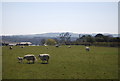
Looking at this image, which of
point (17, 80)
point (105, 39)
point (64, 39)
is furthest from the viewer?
point (64, 39)

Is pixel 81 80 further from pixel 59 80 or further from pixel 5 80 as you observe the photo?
pixel 5 80

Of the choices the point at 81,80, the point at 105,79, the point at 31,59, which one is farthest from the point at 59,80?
the point at 31,59

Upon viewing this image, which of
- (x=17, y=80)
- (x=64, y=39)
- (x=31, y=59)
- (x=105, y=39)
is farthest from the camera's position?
(x=64, y=39)

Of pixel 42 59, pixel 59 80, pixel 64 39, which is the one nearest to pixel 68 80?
pixel 59 80

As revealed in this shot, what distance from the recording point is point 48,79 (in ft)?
43.7

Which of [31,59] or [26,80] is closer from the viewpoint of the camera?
[26,80]

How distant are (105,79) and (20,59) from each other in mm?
13891

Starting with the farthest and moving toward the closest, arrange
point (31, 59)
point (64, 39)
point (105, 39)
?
point (64, 39), point (105, 39), point (31, 59)

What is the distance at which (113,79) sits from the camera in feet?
44.4

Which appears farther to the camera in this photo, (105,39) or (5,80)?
(105,39)

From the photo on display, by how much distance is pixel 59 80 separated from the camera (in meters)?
13.1

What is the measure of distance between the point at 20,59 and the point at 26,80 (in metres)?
11.6

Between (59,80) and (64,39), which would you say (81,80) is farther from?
(64,39)

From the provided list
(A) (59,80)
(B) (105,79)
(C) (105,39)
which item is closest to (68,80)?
(A) (59,80)
